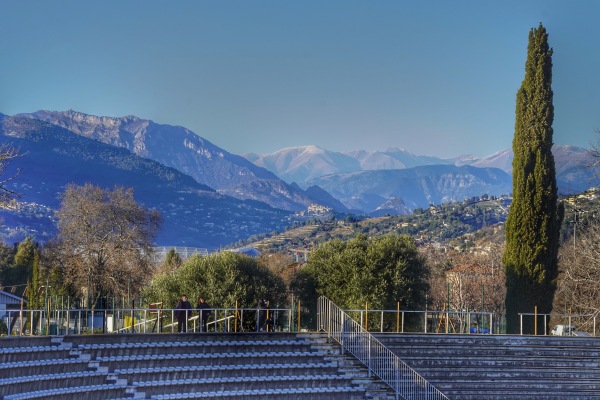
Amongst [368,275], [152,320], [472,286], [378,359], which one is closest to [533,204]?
[368,275]

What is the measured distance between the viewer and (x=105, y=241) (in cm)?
5791

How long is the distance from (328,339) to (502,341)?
5.86 metres

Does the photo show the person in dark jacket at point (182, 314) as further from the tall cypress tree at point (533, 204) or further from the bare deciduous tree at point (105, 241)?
the bare deciduous tree at point (105, 241)

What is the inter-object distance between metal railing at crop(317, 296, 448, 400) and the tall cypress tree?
9830 mm

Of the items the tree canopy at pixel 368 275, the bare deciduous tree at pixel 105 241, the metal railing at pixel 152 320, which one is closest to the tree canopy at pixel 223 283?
the tree canopy at pixel 368 275

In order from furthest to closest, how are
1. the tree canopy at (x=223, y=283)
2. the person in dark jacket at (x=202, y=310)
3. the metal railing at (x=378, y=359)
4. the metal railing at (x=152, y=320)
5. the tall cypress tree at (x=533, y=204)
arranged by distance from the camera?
the tree canopy at (x=223, y=283) → the tall cypress tree at (x=533, y=204) → the metal railing at (x=152, y=320) → the person in dark jacket at (x=202, y=310) → the metal railing at (x=378, y=359)

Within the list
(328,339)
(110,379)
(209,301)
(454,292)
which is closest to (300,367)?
(328,339)

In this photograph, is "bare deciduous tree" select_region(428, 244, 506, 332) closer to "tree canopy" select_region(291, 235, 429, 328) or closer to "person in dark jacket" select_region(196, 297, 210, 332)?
"tree canopy" select_region(291, 235, 429, 328)

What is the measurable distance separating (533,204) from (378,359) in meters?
12.7

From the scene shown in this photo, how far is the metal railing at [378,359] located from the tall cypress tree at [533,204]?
387 inches

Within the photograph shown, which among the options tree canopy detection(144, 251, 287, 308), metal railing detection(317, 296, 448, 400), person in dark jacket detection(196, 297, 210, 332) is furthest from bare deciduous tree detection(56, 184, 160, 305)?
metal railing detection(317, 296, 448, 400)

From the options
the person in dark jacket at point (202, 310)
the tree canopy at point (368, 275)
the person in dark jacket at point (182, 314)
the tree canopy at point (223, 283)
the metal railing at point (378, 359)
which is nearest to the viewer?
the metal railing at point (378, 359)

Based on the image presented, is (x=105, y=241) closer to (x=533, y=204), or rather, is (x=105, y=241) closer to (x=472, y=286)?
(x=533, y=204)

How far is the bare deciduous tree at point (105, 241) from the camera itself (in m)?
57.2
